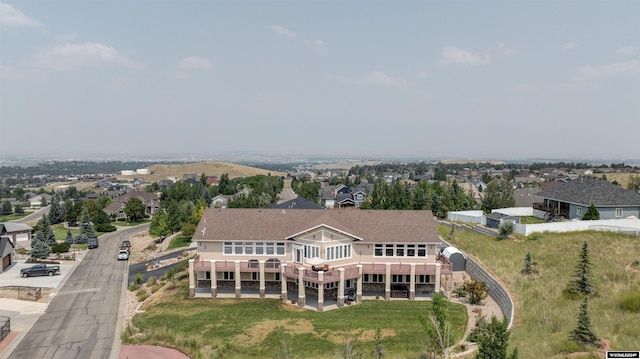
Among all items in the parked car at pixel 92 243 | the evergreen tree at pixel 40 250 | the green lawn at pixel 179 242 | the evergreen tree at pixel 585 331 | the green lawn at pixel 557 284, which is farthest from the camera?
the green lawn at pixel 179 242

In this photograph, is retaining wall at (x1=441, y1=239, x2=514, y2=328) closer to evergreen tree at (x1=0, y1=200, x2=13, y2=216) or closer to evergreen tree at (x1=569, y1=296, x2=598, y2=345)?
evergreen tree at (x1=569, y1=296, x2=598, y2=345)

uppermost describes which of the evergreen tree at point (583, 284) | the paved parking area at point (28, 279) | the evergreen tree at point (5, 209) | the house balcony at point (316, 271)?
the evergreen tree at point (583, 284)

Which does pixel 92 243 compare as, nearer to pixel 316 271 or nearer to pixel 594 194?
pixel 316 271

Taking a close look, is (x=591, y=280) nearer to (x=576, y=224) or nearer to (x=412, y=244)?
(x=412, y=244)

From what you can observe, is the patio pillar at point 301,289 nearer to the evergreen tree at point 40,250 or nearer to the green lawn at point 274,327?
the green lawn at point 274,327

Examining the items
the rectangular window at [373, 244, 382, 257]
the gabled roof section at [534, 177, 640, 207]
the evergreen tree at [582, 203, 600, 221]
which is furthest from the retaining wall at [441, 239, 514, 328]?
the gabled roof section at [534, 177, 640, 207]

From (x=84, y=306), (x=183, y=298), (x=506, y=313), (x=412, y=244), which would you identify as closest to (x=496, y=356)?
(x=506, y=313)

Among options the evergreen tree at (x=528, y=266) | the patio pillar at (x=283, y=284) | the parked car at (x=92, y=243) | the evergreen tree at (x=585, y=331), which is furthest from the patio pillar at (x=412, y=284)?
the parked car at (x=92, y=243)
